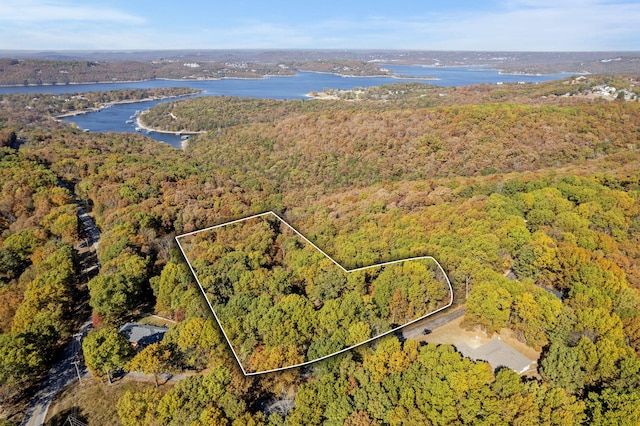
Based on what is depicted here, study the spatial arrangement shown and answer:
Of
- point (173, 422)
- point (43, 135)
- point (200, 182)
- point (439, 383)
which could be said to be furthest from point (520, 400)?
point (43, 135)

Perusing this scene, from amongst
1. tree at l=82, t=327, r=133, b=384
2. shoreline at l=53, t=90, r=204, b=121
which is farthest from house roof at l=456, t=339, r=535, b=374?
shoreline at l=53, t=90, r=204, b=121

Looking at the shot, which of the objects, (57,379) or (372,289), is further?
(57,379)

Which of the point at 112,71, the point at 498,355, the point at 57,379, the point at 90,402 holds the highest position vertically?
the point at 112,71

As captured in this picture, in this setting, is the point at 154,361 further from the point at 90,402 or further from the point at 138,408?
the point at 90,402

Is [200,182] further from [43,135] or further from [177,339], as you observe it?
[43,135]

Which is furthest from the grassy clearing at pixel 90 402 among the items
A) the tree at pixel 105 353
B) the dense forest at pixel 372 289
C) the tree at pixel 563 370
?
the tree at pixel 563 370

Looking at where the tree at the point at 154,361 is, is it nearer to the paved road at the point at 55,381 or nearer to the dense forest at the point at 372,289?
the dense forest at the point at 372,289

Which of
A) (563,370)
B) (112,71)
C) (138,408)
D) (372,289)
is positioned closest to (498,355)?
(563,370)
